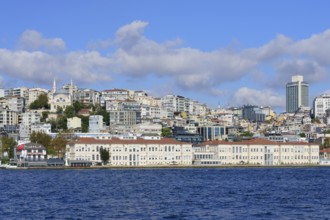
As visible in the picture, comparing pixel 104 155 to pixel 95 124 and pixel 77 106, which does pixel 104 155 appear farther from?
pixel 77 106

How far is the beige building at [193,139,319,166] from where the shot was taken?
342ft

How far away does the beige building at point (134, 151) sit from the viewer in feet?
317

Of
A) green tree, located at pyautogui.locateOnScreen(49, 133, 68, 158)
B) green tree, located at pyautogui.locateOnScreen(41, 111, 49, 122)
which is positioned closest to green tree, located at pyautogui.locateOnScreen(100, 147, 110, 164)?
green tree, located at pyautogui.locateOnScreen(49, 133, 68, 158)

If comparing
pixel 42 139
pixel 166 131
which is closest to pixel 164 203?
pixel 42 139

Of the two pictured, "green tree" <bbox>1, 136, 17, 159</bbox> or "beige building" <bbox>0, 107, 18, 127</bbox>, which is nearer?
"green tree" <bbox>1, 136, 17, 159</bbox>

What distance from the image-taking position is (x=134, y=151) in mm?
98375

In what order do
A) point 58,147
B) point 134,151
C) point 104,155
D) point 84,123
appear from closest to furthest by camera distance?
1. point 104,155
2. point 134,151
3. point 58,147
4. point 84,123

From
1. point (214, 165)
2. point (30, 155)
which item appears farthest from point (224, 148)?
point (30, 155)

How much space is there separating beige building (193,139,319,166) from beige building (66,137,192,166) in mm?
3295

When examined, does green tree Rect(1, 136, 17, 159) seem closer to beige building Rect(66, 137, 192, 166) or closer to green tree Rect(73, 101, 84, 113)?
beige building Rect(66, 137, 192, 166)

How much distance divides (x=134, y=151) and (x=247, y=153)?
1667cm

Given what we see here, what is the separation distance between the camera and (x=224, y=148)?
104 metres

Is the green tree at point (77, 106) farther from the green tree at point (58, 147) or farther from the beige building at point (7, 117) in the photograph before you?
the green tree at point (58, 147)

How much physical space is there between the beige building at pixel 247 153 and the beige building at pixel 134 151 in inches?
130
